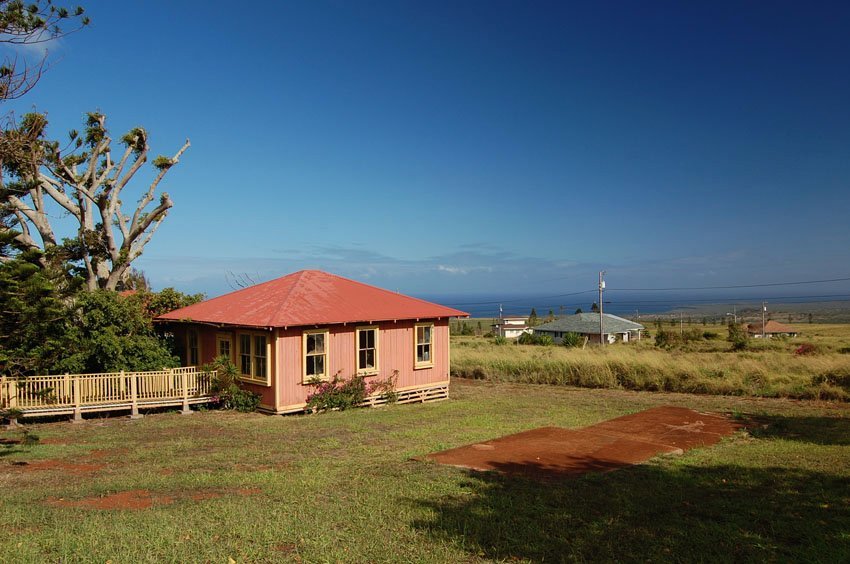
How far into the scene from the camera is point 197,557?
5.44 meters

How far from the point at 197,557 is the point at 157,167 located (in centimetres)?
2228

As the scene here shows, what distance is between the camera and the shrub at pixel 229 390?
53.9ft

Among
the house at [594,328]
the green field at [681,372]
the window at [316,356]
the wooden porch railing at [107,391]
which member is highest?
the window at [316,356]

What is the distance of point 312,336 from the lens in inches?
649

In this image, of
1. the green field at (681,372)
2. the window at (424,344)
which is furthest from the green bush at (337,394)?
the green field at (681,372)

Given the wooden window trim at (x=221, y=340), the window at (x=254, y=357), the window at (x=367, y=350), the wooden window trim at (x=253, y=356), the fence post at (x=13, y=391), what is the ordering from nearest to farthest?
the fence post at (x=13, y=391)
the wooden window trim at (x=253, y=356)
the window at (x=254, y=357)
the wooden window trim at (x=221, y=340)
the window at (x=367, y=350)

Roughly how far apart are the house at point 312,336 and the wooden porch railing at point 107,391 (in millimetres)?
1345

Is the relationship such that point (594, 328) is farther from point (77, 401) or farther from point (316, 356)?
point (77, 401)

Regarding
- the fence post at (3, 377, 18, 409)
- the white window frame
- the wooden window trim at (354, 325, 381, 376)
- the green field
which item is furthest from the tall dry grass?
the fence post at (3, 377, 18, 409)

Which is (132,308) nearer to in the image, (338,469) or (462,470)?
(338,469)

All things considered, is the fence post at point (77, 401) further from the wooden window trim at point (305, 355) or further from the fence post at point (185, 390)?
the wooden window trim at point (305, 355)

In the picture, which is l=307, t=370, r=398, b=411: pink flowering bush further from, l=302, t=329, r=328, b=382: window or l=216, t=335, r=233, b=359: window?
l=216, t=335, r=233, b=359: window

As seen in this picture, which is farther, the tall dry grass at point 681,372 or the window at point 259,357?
the tall dry grass at point 681,372

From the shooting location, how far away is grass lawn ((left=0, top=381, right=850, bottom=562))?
5.74 m
